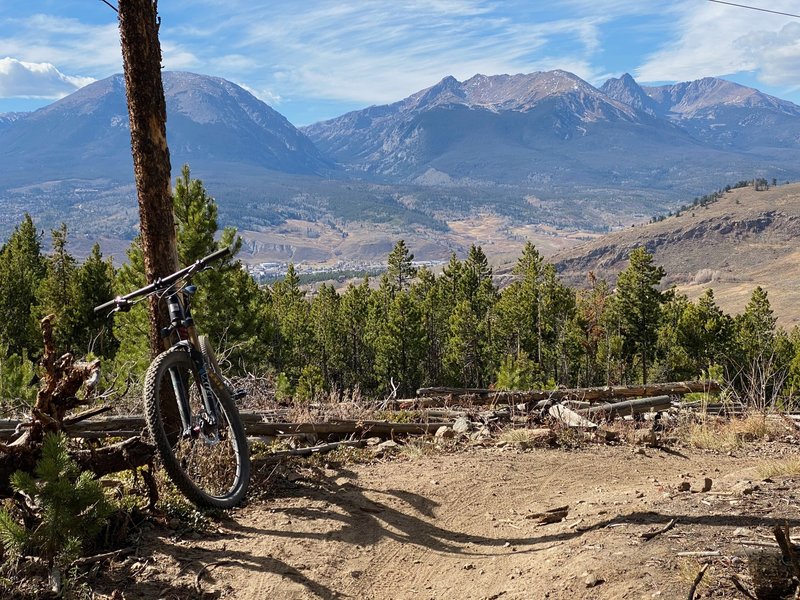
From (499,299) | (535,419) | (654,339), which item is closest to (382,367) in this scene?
(499,299)

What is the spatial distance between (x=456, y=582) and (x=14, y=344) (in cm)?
3990

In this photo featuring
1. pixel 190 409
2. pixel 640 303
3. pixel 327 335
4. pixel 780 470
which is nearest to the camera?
pixel 190 409

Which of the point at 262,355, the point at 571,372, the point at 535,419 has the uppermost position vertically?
the point at 535,419

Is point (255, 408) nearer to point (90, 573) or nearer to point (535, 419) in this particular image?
point (535, 419)

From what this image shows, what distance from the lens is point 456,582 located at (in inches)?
169

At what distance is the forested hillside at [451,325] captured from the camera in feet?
117

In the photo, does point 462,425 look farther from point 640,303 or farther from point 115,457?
point 640,303

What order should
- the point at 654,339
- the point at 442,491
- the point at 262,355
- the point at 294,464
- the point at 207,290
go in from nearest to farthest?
the point at 442,491, the point at 294,464, the point at 207,290, the point at 262,355, the point at 654,339

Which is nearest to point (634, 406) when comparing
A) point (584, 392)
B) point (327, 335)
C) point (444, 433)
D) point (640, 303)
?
point (584, 392)

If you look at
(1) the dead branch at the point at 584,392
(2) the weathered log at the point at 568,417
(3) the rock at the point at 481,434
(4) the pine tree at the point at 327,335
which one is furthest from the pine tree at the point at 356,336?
(3) the rock at the point at 481,434

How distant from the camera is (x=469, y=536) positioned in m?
5.06

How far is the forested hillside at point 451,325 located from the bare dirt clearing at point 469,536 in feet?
86.2

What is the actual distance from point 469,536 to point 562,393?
5061mm

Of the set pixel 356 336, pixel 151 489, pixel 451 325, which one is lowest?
pixel 356 336
